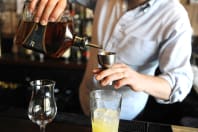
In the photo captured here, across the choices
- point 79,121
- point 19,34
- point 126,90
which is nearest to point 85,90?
point 126,90

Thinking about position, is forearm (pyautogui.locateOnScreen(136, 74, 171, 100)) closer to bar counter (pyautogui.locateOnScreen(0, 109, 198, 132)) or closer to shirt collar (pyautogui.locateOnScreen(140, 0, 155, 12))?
bar counter (pyautogui.locateOnScreen(0, 109, 198, 132))

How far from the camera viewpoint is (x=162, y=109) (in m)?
2.13

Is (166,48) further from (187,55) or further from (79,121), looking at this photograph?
(79,121)

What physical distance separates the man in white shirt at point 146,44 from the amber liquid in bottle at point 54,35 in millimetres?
37

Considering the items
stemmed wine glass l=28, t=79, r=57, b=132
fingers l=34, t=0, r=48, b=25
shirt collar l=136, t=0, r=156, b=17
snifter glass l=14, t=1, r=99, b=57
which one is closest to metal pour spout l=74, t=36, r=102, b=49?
snifter glass l=14, t=1, r=99, b=57

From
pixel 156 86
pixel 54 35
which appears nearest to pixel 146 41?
pixel 156 86

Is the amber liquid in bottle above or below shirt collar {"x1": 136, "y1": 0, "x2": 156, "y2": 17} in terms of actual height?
below

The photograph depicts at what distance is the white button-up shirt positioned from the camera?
1125 mm

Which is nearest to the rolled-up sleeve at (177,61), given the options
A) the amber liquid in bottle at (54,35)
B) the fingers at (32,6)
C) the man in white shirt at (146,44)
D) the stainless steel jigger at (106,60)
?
the man in white shirt at (146,44)

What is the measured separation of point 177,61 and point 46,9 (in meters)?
0.50

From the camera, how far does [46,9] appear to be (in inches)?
39.0

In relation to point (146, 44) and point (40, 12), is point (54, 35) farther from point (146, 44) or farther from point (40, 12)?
point (146, 44)

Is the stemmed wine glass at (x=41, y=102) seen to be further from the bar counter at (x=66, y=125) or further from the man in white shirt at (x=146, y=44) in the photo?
the man in white shirt at (x=146, y=44)

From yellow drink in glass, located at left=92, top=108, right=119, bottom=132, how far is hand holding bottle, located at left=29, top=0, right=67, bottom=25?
1.07 ft
